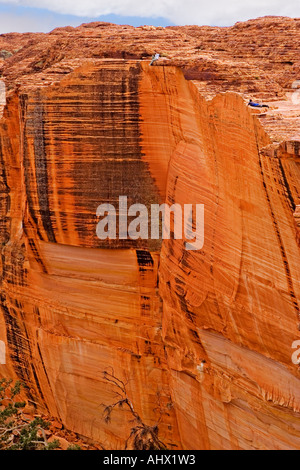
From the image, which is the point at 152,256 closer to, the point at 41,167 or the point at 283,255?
the point at 41,167

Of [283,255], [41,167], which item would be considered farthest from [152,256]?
[283,255]

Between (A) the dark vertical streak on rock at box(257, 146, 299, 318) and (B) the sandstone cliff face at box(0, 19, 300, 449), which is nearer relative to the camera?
(A) the dark vertical streak on rock at box(257, 146, 299, 318)

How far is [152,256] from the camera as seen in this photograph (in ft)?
59.2

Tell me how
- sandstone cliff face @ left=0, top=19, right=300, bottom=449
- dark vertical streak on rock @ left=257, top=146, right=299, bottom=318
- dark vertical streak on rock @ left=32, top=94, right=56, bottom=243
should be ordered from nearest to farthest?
dark vertical streak on rock @ left=257, top=146, right=299, bottom=318, sandstone cliff face @ left=0, top=19, right=300, bottom=449, dark vertical streak on rock @ left=32, top=94, right=56, bottom=243

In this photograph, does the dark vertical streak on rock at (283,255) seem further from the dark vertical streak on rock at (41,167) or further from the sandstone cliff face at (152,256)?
the dark vertical streak on rock at (41,167)

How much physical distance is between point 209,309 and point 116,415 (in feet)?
18.6

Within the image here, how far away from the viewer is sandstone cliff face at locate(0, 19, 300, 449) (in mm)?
13984

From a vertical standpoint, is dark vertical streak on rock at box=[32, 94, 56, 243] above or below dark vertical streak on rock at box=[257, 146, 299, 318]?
above

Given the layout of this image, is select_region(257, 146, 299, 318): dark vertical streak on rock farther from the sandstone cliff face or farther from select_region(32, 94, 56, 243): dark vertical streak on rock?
select_region(32, 94, 56, 243): dark vertical streak on rock

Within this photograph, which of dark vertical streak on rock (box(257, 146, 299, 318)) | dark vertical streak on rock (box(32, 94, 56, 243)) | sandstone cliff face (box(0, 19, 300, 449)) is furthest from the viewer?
dark vertical streak on rock (box(32, 94, 56, 243))

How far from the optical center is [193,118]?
15.8 metres

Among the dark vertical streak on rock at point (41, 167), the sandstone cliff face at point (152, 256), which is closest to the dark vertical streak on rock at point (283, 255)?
the sandstone cliff face at point (152, 256)

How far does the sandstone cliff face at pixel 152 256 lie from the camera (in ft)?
45.9

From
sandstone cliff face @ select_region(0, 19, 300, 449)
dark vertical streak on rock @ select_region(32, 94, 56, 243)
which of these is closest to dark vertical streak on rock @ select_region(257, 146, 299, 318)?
sandstone cliff face @ select_region(0, 19, 300, 449)
